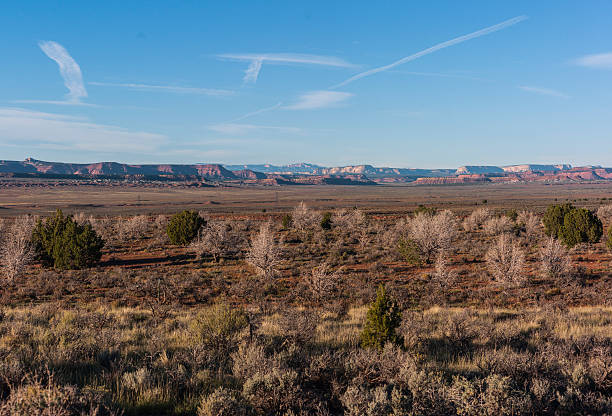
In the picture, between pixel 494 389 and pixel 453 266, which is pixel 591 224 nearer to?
pixel 453 266

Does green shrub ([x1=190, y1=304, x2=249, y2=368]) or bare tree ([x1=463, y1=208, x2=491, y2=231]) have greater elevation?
green shrub ([x1=190, y1=304, x2=249, y2=368])

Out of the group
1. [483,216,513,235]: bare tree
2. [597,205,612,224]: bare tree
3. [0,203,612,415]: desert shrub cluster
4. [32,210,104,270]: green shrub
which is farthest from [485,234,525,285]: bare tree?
[597,205,612,224]: bare tree

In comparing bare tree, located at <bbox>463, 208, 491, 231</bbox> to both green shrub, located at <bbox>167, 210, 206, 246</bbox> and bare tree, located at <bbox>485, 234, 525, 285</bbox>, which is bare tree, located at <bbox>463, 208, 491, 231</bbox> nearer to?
bare tree, located at <bbox>485, 234, 525, 285</bbox>

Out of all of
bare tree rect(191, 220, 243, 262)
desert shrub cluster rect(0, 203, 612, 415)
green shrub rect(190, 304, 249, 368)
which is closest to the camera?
desert shrub cluster rect(0, 203, 612, 415)

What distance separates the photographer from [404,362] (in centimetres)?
610

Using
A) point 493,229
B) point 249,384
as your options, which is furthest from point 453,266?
point 249,384

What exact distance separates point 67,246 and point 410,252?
2428 cm

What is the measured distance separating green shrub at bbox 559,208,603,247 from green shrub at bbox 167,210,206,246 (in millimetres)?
31640

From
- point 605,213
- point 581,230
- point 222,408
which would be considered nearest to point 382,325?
point 222,408

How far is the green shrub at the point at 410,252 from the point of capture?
2522 cm

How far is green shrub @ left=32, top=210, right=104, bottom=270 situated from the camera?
24594 mm

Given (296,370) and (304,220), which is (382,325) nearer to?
(296,370)

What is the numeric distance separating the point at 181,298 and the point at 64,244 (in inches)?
522

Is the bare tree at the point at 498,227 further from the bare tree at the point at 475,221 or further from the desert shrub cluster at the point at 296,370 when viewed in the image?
the desert shrub cluster at the point at 296,370
